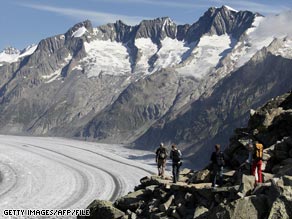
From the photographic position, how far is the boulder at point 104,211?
88.2 feet

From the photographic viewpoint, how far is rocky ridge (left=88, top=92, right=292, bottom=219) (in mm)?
19078

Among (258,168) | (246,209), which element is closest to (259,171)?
(258,168)

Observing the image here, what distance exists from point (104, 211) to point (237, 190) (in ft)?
31.1

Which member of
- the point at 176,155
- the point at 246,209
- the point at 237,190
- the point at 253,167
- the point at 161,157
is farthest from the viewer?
the point at 161,157

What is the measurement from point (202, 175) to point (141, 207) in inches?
158

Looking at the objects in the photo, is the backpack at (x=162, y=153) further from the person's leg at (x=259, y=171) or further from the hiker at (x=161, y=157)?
the person's leg at (x=259, y=171)

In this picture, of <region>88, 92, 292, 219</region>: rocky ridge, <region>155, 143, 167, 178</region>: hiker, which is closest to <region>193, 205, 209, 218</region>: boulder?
<region>88, 92, 292, 219</region>: rocky ridge

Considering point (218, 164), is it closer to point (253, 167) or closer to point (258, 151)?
point (253, 167)

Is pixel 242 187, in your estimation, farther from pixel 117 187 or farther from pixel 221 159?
pixel 117 187

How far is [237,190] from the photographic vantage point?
21234 mm

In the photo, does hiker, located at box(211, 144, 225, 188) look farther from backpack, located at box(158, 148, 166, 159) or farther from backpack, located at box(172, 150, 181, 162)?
backpack, located at box(158, 148, 166, 159)

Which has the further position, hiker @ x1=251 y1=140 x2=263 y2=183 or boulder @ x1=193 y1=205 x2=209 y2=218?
hiker @ x1=251 y1=140 x2=263 y2=183

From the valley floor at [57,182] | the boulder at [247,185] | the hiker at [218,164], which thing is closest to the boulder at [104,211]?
the hiker at [218,164]

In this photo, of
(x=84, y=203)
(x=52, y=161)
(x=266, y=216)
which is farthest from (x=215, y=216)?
(x=52, y=161)
